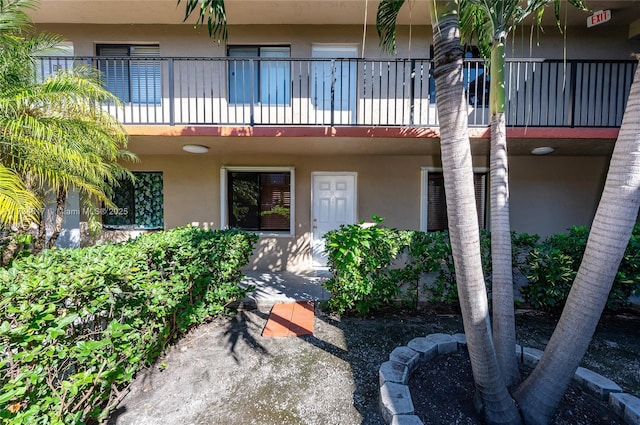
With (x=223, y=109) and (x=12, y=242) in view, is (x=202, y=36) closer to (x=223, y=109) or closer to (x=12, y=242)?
(x=223, y=109)

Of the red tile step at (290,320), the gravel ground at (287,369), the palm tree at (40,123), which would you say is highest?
the palm tree at (40,123)

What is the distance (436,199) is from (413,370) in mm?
4847

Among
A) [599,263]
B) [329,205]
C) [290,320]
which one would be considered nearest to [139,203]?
[329,205]

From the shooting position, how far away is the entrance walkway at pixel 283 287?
4676 mm

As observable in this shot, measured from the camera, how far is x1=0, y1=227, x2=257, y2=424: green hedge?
1465mm

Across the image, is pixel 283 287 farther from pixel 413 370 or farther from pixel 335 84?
pixel 335 84

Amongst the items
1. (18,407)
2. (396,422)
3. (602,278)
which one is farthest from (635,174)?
(18,407)

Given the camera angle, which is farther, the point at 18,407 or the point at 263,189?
the point at 263,189

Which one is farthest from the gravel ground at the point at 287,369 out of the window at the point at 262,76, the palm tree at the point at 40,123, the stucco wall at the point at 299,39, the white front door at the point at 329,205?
the stucco wall at the point at 299,39

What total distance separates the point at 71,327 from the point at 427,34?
25.2 feet

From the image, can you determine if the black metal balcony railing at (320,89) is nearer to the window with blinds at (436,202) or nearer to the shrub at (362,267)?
the window with blinds at (436,202)

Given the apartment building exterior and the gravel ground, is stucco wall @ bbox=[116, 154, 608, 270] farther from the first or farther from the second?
the gravel ground

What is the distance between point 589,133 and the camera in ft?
16.7

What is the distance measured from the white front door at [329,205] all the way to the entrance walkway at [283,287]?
2.09ft
